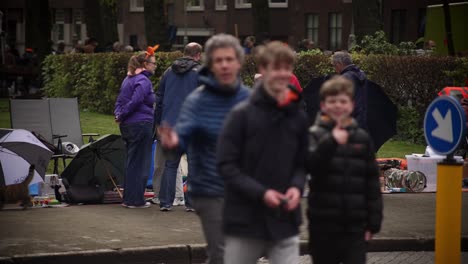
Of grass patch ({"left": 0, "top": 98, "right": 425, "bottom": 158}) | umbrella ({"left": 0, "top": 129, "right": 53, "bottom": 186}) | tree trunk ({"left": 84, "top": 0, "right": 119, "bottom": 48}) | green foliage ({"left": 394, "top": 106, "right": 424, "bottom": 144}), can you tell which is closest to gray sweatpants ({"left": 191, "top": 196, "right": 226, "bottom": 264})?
umbrella ({"left": 0, "top": 129, "right": 53, "bottom": 186})

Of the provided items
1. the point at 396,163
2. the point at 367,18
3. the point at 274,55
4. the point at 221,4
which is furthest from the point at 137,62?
the point at 221,4

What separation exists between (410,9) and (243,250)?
4450cm

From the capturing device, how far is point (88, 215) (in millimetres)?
12266

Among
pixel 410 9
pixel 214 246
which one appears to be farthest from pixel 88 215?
pixel 410 9

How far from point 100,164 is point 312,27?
43673 mm

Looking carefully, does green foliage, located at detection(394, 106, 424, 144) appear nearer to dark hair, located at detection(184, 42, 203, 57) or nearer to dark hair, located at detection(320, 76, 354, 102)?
dark hair, located at detection(184, 42, 203, 57)

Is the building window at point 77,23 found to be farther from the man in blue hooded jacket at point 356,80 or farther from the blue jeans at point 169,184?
the blue jeans at point 169,184

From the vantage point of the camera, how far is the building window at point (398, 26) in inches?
1984

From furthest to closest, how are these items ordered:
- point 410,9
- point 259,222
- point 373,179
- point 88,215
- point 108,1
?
point 410,9
point 108,1
point 88,215
point 373,179
point 259,222

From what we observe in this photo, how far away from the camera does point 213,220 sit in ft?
22.9

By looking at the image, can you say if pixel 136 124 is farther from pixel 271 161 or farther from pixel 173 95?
pixel 271 161

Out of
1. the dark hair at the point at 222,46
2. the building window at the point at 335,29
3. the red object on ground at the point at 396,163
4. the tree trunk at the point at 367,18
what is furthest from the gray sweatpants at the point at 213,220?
the building window at the point at 335,29

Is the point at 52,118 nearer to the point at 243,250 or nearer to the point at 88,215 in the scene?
the point at 88,215

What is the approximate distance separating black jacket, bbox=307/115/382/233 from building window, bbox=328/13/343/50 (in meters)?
48.8
